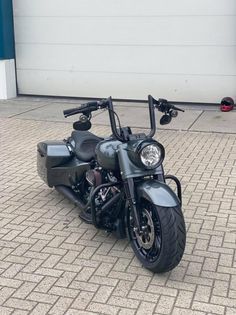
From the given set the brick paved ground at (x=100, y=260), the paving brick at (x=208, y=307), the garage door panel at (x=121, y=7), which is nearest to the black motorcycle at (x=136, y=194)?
the brick paved ground at (x=100, y=260)

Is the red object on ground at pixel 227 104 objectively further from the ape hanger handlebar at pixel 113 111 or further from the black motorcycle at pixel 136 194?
the ape hanger handlebar at pixel 113 111

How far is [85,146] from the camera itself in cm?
468

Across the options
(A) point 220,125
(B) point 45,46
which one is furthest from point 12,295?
(B) point 45,46

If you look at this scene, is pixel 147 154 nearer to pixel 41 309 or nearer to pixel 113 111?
pixel 113 111

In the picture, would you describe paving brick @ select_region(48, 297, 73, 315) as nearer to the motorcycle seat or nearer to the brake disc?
the brake disc

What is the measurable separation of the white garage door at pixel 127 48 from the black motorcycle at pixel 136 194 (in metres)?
5.63

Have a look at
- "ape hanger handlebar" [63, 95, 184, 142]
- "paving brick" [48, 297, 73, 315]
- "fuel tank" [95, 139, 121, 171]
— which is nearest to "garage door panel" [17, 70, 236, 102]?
"ape hanger handlebar" [63, 95, 184, 142]

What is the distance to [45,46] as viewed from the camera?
35.1 feet

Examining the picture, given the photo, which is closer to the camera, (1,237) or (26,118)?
(1,237)

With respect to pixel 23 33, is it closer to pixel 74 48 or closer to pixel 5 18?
pixel 5 18

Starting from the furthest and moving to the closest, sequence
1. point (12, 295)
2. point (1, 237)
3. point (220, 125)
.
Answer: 1. point (220, 125)
2. point (1, 237)
3. point (12, 295)

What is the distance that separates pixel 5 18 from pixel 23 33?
0.46 m

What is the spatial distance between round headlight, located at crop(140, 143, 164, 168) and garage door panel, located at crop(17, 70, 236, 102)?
6.23 meters

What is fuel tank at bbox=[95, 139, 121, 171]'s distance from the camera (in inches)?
152
